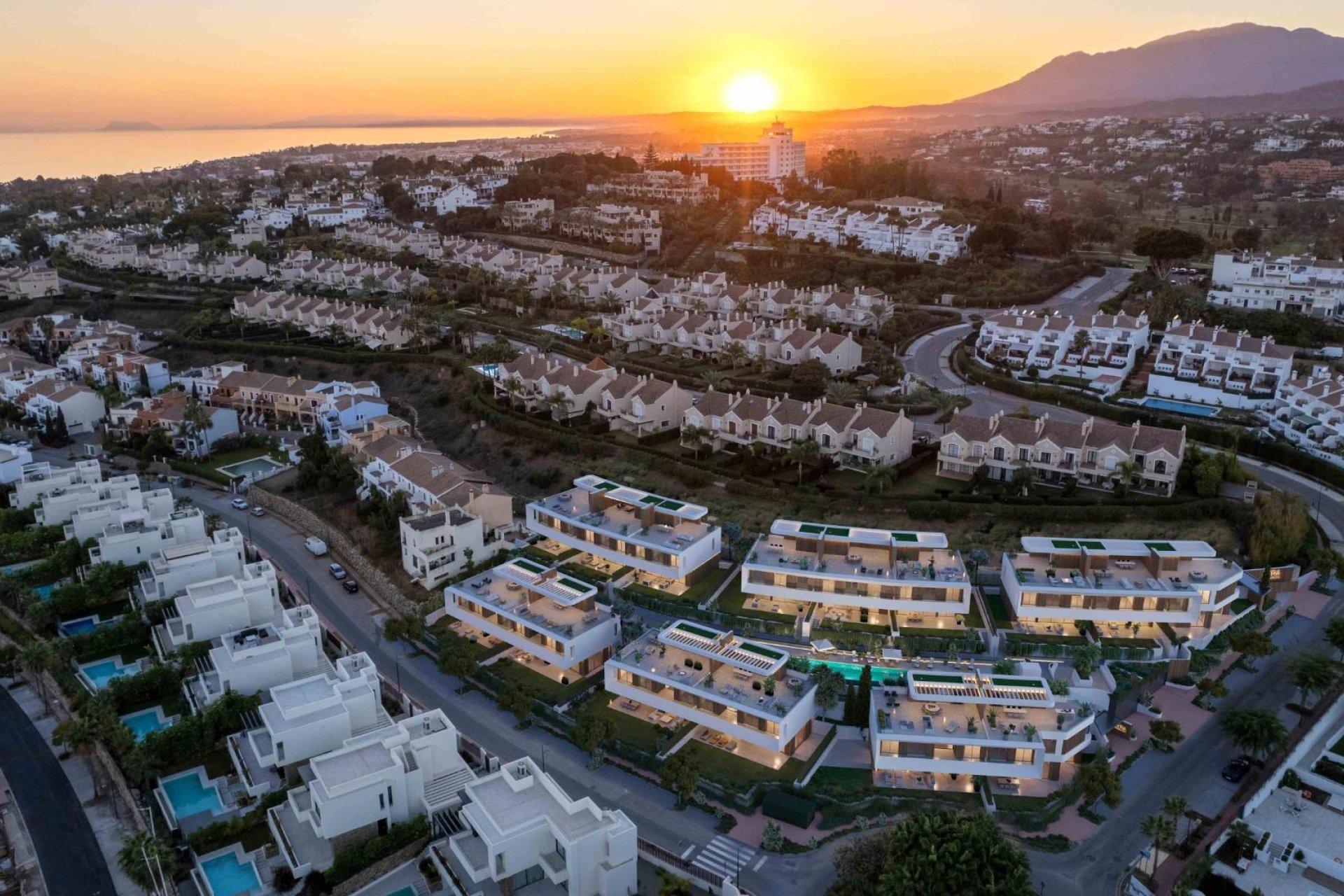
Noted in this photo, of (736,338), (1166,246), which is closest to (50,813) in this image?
(736,338)

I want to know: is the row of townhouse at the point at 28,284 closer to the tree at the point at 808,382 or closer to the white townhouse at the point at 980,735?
the tree at the point at 808,382

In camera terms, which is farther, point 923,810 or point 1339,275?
point 1339,275

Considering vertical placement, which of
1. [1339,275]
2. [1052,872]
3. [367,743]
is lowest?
[1052,872]

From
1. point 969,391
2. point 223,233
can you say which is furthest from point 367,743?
point 223,233

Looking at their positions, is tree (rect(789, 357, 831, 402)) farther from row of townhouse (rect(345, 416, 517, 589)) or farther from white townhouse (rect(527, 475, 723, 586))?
row of townhouse (rect(345, 416, 517, 589))

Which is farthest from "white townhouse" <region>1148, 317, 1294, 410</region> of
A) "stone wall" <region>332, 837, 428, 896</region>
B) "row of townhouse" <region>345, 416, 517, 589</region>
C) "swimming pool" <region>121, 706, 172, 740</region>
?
"swimming pool" <region>121, 706, 172, 740</region>

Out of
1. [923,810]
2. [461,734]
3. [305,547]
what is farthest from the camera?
[305,547]

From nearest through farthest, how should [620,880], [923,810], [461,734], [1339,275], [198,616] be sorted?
[620,880] < [923,810] < [461,734] < [198,616] < [1339,275]

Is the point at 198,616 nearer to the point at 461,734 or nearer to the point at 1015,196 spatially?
the point at 461,734
